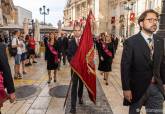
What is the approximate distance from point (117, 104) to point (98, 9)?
86.0 m

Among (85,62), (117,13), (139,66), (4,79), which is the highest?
(117,13)

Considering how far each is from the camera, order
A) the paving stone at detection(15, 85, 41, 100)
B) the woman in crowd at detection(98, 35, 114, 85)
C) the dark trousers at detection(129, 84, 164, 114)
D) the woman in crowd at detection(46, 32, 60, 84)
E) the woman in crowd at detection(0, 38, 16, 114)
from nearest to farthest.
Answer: the woman in crowd at detection(0, 38, 16, 114) < the dark trousers at detection(129, 84, 164, 114) < the paving stone at detection(15, 85, 41, 100) < the woman in crowd at detection(98, 35, 114, 85) < the woman in crowd at detection(46, 32, 60, 84)

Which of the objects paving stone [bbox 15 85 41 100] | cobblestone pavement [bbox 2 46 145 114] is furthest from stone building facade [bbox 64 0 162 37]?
paving stone [bbox 15 85 41 100]

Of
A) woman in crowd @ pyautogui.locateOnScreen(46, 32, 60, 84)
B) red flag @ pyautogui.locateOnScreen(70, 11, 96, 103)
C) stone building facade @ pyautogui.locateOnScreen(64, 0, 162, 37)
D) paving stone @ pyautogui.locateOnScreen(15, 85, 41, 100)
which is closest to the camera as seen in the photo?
red flag @ pyautogui.locateOnScreen(70, 11, 96, 103)

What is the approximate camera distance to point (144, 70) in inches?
170

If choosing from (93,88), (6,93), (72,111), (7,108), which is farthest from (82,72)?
(6,93)

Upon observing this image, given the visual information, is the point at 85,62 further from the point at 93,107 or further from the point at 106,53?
the point at 106,53

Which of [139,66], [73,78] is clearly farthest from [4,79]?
[73,78]

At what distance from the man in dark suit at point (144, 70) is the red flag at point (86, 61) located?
2.28m

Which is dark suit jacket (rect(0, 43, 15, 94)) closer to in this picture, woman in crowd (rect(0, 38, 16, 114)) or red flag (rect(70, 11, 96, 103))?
woman in crowd (rect(0, 38, 16, 114))

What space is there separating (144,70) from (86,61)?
2.43 meters

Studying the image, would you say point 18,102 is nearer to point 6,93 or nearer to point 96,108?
point 96,108

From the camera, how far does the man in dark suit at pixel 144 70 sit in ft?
14.1

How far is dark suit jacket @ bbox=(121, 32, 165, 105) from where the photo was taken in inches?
170
